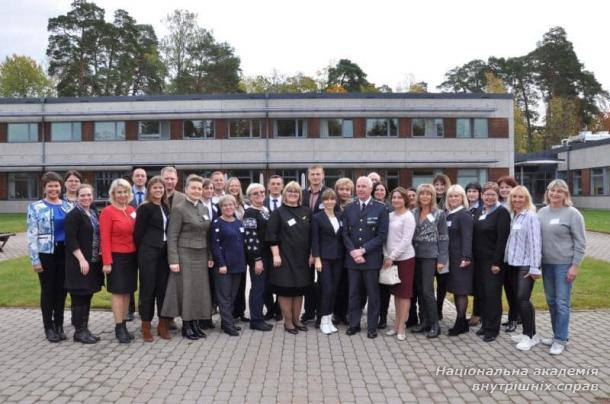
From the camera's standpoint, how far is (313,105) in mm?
33125

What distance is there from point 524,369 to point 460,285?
1.39 m

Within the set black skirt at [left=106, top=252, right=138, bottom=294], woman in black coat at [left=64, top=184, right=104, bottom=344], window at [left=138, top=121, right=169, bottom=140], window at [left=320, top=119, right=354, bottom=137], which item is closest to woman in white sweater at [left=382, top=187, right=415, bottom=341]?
black skirt at [left=106, top=252, right=138, bottom=294]

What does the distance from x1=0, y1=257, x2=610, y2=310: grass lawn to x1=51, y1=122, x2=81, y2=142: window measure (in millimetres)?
24045

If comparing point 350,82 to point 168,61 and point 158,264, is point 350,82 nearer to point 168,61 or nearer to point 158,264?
point 168,61

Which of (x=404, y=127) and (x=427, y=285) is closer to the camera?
(x=427, y=285)

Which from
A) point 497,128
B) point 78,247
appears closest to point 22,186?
point 497,128

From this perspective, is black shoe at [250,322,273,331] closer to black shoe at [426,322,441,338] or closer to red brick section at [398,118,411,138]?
black shoe at [426,322,441,338]

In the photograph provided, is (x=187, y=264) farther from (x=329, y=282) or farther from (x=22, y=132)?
(x=22, y=132)

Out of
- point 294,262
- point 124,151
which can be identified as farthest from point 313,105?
point 294,262

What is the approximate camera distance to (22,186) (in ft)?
116

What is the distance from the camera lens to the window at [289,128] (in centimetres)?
3338

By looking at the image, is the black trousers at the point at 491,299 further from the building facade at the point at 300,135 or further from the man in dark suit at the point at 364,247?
the building facade at the point at 300,135

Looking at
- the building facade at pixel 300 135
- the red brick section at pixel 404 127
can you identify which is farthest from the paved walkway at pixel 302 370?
the red brick section at pixel 404 127

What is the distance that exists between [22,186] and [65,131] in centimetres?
525
